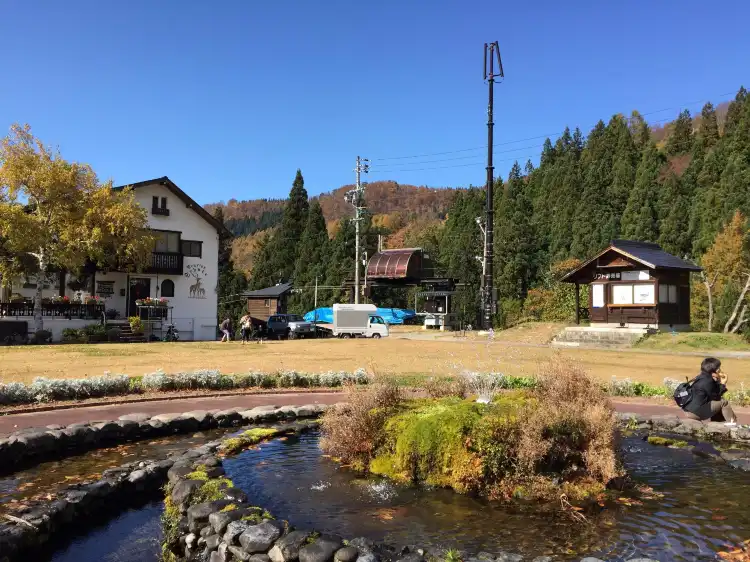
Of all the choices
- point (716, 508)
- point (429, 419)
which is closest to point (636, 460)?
point (716, 508)

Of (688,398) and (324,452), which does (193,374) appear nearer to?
(324,452)

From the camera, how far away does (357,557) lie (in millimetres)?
4660

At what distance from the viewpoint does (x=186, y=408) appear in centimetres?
1248

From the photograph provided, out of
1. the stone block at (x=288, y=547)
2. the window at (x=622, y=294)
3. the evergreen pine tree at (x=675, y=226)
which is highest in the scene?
the evergreen pine tree at (x=675, y=226)

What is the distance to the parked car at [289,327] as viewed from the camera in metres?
43.8

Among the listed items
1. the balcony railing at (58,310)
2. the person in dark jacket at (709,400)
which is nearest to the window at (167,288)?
the balcony railing at (58,310)

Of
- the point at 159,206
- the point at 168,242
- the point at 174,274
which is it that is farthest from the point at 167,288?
the point at 159,206

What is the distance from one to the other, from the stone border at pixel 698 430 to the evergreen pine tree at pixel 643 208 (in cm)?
4507

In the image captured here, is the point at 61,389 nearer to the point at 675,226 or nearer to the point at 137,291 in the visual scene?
the point at 137,291

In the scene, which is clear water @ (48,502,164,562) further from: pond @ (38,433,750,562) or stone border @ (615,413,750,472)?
stone border @ (615,413,750,472)

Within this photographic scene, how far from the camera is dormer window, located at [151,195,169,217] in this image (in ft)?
139

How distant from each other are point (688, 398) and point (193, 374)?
35.9 ft

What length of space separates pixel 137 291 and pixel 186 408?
104ft

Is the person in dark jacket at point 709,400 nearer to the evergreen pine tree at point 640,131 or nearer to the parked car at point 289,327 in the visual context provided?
the parked car at point 289,327
